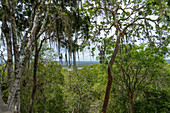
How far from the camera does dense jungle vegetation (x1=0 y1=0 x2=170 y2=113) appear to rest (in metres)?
2.98

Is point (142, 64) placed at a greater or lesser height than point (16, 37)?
lesser

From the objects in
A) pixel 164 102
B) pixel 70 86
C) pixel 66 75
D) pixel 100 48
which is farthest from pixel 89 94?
pixel 100 48

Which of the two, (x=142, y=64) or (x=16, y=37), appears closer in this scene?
(x=16, y=37)

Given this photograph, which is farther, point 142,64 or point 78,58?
point 142,64

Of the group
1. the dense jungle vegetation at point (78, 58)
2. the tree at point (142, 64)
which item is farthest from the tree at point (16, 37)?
the tree at point (142, 64)

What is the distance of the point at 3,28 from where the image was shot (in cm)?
329

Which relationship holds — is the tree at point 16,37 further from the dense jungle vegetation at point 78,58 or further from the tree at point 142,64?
the tree at point 142,64

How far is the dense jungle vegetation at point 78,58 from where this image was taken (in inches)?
117

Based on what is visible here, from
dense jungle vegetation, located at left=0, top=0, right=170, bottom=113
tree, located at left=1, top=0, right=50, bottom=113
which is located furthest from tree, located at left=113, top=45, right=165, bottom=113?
tree, located at left=1, top=0, right=50, bottom=113

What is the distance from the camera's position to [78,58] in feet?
8.25

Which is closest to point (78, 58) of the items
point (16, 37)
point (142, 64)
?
point (16, 37)

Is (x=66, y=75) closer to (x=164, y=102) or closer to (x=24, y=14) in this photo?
(x=164, y=102)

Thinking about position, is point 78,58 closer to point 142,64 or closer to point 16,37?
point 16,37

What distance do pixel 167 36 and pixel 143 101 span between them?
21.7ft
